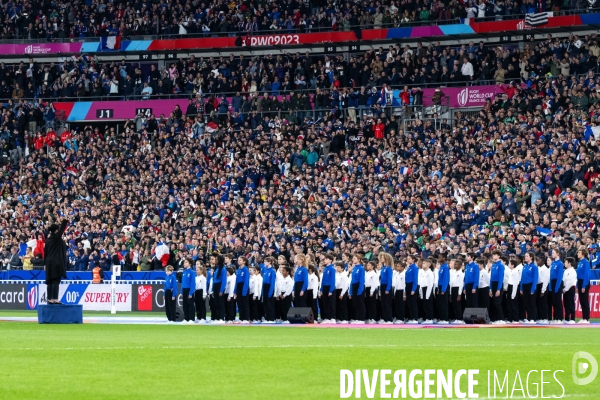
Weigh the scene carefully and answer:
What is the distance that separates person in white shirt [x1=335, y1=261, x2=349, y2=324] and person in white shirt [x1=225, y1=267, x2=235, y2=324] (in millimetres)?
2789

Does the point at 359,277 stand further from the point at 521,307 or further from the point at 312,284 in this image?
the point at 521,307

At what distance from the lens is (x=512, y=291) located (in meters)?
26.9

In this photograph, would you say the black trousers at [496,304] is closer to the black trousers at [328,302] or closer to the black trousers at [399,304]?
the black trousers at [399,304]

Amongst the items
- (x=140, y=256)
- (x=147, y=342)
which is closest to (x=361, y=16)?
(x=140, y=256)

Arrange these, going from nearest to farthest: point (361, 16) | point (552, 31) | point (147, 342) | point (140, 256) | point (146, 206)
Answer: point (147, 342) < point (140, 256) < point (146, 206) < point (552, 31) < point (361, 16)

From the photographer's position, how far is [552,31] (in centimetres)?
4703

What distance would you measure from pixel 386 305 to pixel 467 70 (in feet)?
62.8

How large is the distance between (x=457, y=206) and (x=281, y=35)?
1980 cm

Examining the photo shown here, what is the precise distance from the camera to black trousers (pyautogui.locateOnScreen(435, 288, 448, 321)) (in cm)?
2745

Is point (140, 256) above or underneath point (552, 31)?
underneath

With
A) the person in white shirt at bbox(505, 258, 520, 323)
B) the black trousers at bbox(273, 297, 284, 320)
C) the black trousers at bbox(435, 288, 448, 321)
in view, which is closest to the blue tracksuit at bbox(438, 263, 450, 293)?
the black trousers at bbox(435, 288, 448, 321)

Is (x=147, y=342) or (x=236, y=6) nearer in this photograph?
(x=147, y=342)

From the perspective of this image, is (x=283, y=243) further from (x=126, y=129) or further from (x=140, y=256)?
(x=126, y=129)

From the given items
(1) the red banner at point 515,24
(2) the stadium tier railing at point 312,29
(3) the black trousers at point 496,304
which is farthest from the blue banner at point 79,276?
(1) the red banner at point 515,24
